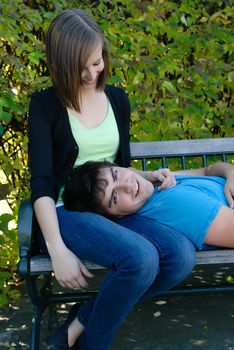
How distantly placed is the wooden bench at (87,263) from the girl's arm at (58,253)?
86 millimetres

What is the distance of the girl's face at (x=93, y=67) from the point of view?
116 inches

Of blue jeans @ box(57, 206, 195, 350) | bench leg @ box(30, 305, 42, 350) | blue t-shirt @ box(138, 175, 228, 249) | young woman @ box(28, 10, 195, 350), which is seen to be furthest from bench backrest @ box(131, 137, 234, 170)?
bench leg @ box(30, 305, 42, 350)

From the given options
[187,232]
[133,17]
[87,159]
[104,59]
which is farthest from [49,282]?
[133,17]

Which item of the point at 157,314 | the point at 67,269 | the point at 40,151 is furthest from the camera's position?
the point at 157,314

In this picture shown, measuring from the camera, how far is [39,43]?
380 cm

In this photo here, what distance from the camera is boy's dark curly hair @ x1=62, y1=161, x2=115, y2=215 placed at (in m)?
2.80

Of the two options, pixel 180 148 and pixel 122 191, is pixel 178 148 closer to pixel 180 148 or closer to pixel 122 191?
pixel 180 148

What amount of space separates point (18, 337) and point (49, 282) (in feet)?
1.14

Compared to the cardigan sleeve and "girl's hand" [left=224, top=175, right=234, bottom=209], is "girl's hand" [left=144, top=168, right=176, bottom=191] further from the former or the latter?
the cardigan sleeve

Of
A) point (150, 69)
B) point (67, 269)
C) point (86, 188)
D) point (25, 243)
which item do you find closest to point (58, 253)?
point (67, 269)

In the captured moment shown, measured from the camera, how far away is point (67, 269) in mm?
2625

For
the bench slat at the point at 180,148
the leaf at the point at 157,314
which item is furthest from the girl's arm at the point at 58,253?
the leaf at the point at 157,314

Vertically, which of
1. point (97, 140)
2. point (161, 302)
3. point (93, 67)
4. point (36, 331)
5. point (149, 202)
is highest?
point (93, 67)

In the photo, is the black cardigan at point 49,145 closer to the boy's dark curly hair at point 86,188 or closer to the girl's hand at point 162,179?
the boy's dark curly hair at point 86,188
